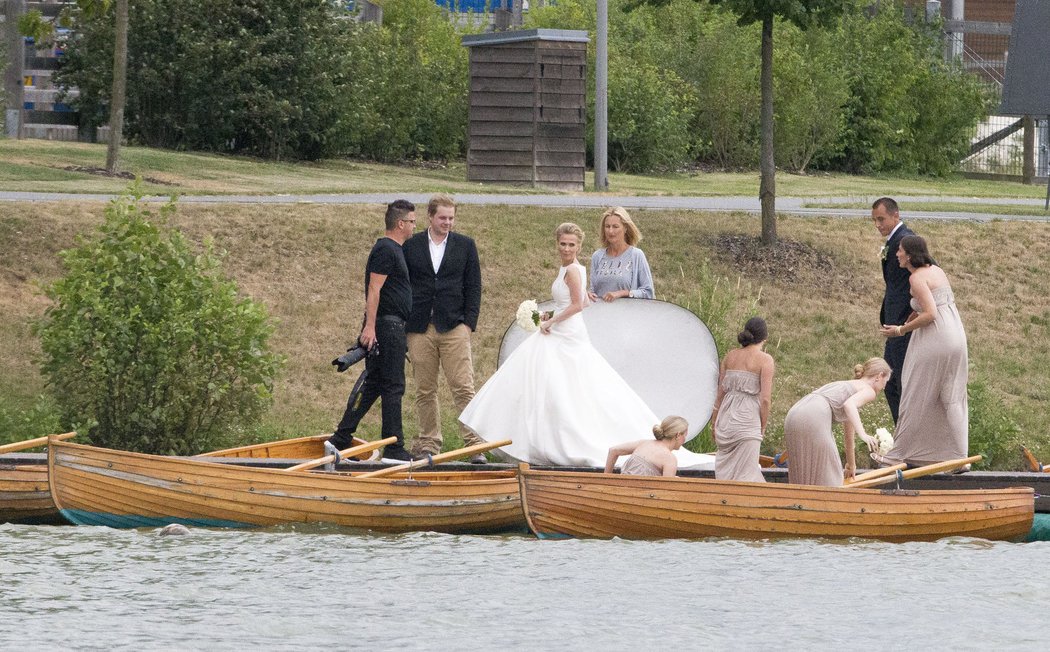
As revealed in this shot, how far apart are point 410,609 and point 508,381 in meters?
3.74

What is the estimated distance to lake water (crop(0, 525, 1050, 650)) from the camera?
9797mm

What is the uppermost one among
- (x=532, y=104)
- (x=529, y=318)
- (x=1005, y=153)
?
(x=532, y=104)

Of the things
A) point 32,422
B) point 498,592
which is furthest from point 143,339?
point 498,592

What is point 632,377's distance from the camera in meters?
14.7

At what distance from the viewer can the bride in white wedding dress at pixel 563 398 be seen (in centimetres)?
1366

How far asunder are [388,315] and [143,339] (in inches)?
87.0

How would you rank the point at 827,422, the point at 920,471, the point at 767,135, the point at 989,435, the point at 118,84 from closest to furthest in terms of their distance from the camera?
the point at 827,422 → the point at 920,471 → the point at 989,435 → the point at 767,135 → the point at 118,84

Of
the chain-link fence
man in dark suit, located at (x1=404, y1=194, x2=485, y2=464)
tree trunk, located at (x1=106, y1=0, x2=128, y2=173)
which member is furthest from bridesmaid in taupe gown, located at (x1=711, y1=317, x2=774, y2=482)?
the chain-link fence

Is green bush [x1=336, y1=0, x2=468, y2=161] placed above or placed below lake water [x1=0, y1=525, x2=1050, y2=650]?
above

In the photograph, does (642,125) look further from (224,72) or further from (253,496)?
(253,496)

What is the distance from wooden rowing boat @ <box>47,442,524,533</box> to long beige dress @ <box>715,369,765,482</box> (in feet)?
4.72

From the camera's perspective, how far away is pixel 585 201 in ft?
80.7

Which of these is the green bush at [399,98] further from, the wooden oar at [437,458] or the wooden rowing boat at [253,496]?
the wooden rowing boat at [253,496]

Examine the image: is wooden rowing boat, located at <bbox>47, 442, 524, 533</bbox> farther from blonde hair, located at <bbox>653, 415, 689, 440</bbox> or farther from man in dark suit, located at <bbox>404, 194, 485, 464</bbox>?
man in dark suit, located at <bbox>404, 194, 485, 464</bbox>
